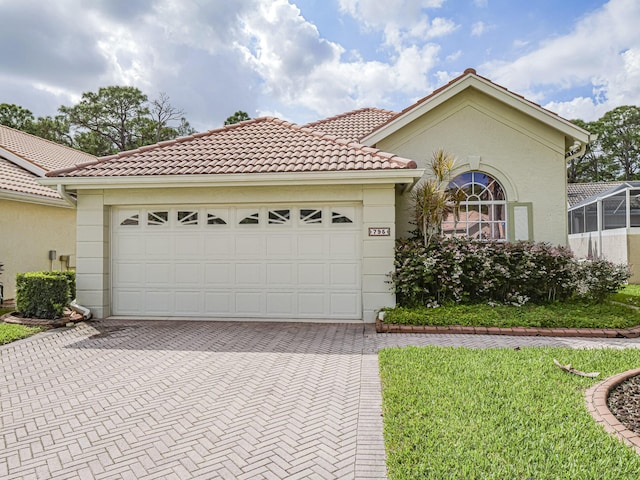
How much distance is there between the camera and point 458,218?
11047mm

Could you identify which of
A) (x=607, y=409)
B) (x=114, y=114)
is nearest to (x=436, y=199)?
(x=607, y=409)

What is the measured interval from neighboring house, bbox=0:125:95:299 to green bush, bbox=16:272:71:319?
101 inches

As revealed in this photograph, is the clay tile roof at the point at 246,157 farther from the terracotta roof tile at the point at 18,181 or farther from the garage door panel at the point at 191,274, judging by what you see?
the terracotta roof tile at the point at 18,181

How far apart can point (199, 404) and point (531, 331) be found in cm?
646

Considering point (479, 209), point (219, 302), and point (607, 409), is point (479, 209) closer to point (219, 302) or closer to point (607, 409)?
point (219, 302)

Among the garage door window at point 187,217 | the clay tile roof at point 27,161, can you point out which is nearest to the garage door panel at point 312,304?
the garage door window at point 187,217

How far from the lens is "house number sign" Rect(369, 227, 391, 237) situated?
8930mm

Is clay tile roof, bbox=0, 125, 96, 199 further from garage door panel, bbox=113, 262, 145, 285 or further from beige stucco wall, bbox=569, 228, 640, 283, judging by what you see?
beige stucco wall, bbox=569, 228, 640, 283

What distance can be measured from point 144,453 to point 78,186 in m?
7.85

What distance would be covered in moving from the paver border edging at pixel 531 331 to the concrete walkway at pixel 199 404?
0.88 ft

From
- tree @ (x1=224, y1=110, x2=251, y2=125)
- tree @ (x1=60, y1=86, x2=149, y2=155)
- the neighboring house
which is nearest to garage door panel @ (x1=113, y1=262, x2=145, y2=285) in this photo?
the neighboring house

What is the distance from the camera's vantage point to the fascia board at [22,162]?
47.7 ft

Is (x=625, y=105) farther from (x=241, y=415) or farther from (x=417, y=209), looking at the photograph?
(x=241, y=415)

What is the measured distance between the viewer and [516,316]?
8375 mm
